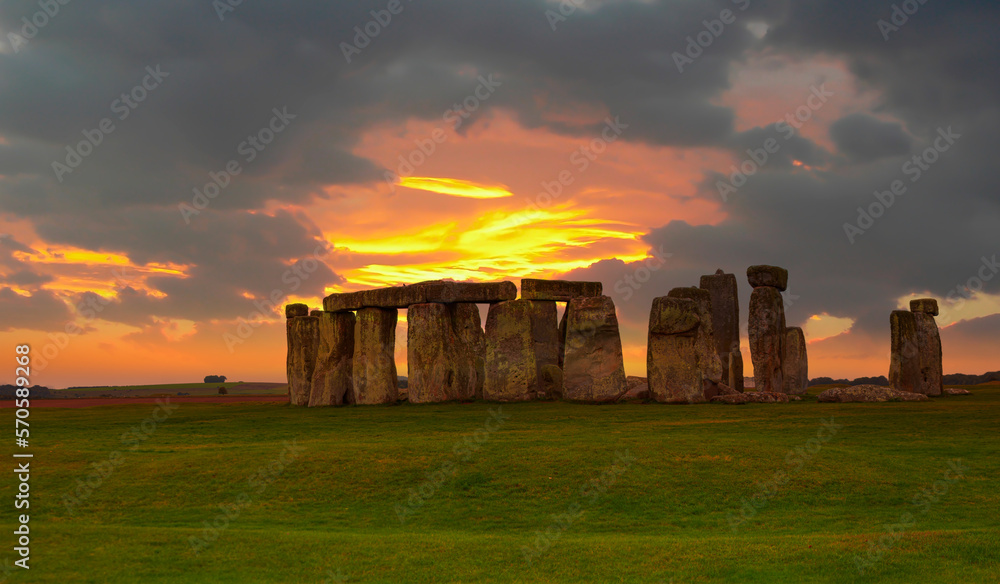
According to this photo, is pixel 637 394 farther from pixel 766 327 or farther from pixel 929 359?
pixel 929 359

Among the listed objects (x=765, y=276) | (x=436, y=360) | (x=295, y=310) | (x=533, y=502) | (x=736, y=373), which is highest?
(x=765, y=276)

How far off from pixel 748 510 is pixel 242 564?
824cm

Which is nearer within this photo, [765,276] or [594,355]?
[594,355]

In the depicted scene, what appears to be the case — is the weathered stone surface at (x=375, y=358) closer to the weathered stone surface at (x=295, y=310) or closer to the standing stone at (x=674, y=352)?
the weathered stone surface at (x=295, y=310)

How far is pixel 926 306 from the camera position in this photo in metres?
32.6

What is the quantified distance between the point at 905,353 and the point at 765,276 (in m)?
5.81

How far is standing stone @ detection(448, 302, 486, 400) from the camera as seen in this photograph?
30.6 meters

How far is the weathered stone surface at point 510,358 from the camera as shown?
97.2ft

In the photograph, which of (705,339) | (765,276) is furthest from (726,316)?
(705,339)

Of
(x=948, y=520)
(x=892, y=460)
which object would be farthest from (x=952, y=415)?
(x=948, y=520)

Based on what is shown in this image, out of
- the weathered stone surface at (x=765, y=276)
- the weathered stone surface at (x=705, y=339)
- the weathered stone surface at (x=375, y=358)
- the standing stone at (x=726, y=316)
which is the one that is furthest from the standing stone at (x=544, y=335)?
the weathered stone surface at (x=765, y=276)

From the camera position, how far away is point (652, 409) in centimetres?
2572

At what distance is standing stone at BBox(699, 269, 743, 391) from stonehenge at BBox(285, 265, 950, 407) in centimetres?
4

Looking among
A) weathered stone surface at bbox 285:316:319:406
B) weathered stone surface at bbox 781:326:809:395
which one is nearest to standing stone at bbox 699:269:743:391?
weathered stone surface at bbox 781:326:809:395
